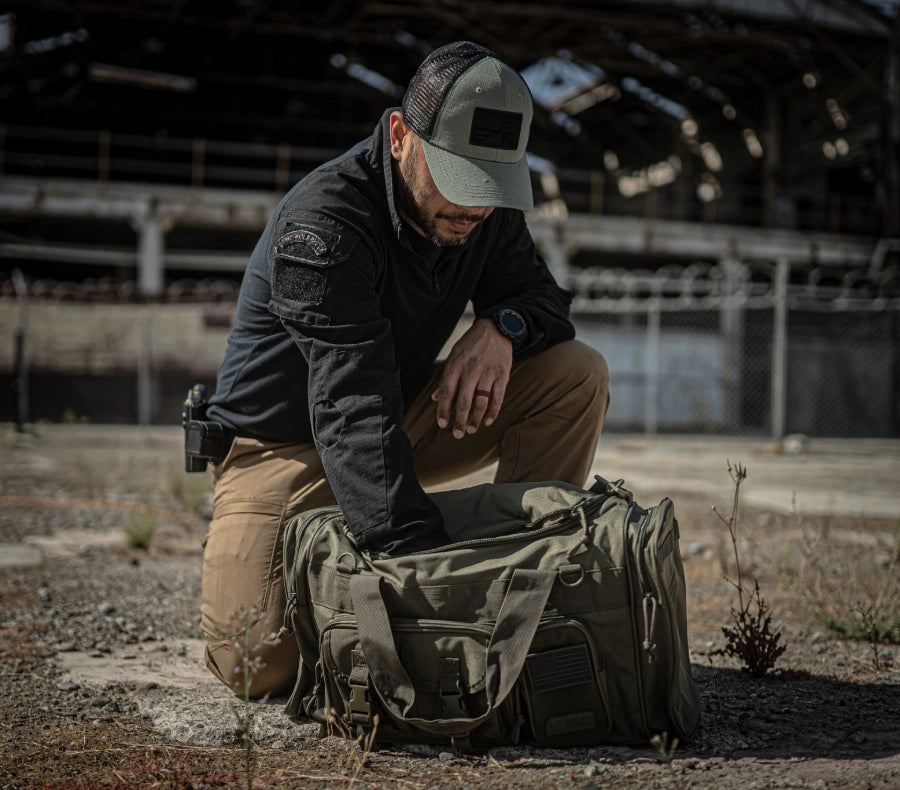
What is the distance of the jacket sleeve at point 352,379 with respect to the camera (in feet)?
6.03

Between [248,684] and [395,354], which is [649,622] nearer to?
[248,684]

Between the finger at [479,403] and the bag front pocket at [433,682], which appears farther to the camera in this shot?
the finger at [479,403]

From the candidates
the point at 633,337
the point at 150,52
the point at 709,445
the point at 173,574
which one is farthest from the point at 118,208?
the point at 173,574

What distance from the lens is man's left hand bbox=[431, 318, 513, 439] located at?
2260 mm

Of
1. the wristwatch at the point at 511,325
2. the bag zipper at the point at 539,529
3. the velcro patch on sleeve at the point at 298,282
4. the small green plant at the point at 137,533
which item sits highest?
the velcro patch on sleeve at the point at 298,282

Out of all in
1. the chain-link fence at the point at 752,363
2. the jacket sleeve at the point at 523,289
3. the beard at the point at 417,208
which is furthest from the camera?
the chain-link fence at the point at 752,363

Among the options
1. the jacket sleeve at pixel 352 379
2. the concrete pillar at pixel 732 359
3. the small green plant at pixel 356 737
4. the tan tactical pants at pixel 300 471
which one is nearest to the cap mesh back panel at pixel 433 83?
the jacket sleeve at pixel 352 379

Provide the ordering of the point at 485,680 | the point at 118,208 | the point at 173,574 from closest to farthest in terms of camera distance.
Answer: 1. the point at 485,680
2. the point at 173,574
3. the point at 118,208

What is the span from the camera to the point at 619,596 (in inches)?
68.5

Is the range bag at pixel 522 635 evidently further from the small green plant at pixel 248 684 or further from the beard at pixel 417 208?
the beard at pixel 417 208

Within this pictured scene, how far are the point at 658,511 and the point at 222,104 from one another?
2409cm

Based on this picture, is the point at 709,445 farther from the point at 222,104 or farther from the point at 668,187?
the point at 222,104

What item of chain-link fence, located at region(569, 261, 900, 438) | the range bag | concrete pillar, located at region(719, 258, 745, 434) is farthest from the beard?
concrete pillar, located at region(719, 258, 745, 434)

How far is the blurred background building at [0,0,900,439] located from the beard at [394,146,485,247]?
30.2 ft
